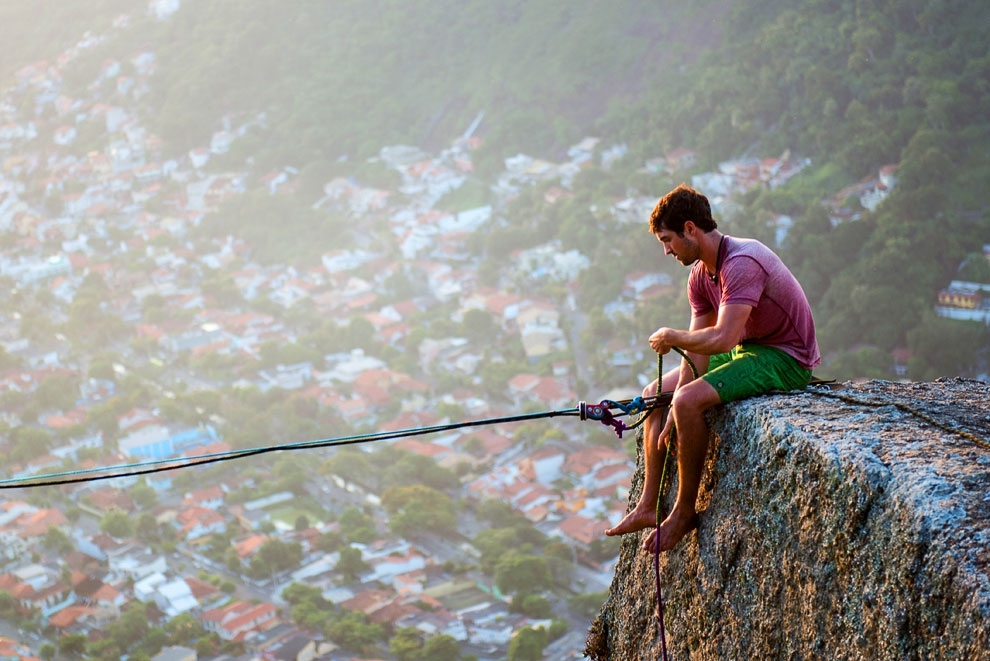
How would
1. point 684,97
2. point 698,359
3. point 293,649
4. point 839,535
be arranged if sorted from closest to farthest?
point 839,535
point 698,359
point 293,649
point 684,97

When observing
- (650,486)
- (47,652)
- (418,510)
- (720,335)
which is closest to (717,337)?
(720,335)

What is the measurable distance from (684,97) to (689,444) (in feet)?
100

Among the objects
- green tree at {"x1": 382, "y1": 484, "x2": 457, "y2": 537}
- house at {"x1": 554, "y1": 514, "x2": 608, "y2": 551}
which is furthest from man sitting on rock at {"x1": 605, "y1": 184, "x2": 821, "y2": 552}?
green tree at {"x1": 382, "y1": 484, "x2": 457, "y2": 537}

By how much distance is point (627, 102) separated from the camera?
34.5 m

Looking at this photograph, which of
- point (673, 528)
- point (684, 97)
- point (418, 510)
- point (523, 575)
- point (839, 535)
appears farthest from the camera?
point (684, 97)

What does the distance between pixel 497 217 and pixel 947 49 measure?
12.8 m

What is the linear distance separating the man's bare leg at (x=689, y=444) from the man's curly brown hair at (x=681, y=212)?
34cm

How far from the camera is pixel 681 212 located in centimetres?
216

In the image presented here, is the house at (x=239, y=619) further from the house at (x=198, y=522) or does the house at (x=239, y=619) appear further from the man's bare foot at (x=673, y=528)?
the man's bare foot at (x=673, y=528)

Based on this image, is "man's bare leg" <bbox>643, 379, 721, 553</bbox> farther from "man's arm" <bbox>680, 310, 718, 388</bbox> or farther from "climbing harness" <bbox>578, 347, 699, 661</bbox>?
"man's arm" <bbox>680, 310, 718, 388</bbox>

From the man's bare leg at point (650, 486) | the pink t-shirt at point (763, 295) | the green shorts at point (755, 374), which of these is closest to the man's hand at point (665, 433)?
the man's bare leg at point (650, 486)

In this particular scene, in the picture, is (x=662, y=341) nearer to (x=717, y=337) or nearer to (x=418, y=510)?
(x=717, y=337)

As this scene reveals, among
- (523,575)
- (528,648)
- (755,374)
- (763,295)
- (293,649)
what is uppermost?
(763,295)

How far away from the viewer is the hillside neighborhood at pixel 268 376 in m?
13.9
